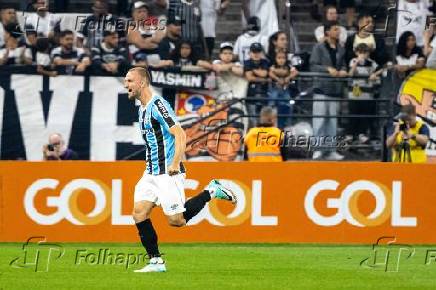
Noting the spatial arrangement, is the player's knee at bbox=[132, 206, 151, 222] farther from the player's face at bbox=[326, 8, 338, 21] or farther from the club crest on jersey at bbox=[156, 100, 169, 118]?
the player's face at bbox=[326, 8, 338, 21]

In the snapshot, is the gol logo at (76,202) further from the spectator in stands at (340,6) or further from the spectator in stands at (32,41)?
the spectator in stands at (340,6)

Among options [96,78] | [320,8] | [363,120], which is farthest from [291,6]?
[96,78]

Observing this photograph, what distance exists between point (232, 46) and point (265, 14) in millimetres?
845

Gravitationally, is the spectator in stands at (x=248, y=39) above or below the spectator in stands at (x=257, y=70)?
above

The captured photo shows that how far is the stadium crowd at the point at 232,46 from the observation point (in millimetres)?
18641

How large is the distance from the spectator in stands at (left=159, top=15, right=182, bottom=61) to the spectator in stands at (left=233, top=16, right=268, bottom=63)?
3.52ft

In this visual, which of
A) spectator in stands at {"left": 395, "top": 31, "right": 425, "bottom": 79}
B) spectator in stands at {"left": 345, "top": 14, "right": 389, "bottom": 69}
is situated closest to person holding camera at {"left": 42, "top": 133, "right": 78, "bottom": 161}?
spectator in stands at {"left": 345, "top": 14, "right": 389, "bottom": 69}

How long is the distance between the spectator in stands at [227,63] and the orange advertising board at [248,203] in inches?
102

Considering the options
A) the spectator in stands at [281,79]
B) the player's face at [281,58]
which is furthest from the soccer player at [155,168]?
the player's face at [281,58]

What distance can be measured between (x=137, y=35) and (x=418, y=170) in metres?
5.46

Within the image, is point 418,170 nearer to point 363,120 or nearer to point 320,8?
point 363,120

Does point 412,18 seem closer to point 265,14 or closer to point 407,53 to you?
point 407,53

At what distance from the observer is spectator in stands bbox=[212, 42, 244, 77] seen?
18719mm

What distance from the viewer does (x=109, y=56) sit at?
1869 cm
